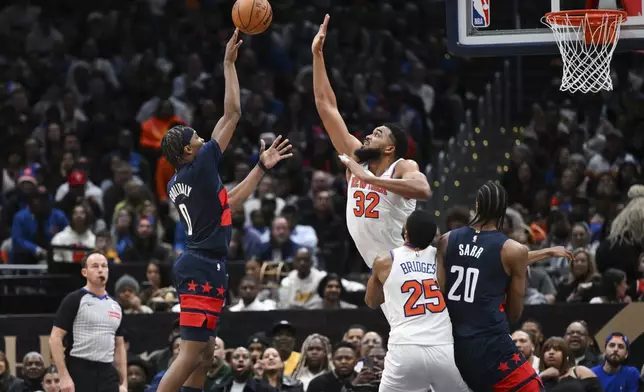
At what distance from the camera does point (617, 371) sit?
492 inches

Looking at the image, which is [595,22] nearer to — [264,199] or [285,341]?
[285,341]

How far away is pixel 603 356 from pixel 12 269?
7592 millimetres

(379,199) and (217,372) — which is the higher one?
(379,199)

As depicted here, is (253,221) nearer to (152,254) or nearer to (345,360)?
(152,254)

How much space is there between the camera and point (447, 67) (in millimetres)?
22922

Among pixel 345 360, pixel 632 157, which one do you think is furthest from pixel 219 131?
pixel 632 157

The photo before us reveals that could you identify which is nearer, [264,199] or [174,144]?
[174,144]

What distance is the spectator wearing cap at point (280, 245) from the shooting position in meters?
16.5

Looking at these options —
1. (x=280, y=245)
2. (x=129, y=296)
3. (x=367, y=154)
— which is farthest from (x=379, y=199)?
(x=280, y=245)

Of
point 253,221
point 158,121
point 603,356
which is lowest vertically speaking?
point 603,356

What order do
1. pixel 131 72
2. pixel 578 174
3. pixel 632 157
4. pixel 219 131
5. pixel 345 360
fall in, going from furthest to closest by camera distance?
1. pixel 131 72
2. pixel 632 157
3. pixel 578 174
4. pixel 345 360
5. pixel 219 131

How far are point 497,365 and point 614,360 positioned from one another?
441cm

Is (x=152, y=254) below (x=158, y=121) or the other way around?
below

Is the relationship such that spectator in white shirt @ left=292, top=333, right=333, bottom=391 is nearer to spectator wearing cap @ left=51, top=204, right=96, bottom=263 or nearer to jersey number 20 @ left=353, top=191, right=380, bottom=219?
jersey number 20 @ left=353, top=191, right=380, bottom=219
